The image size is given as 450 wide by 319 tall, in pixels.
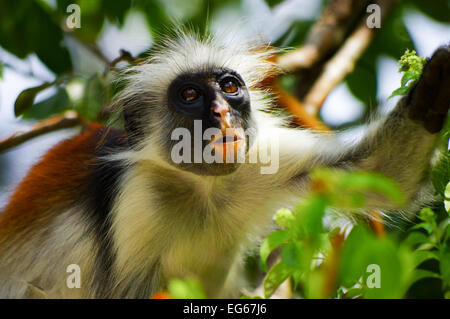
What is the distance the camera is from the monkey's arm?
2623 mm

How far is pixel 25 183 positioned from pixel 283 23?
3.17 m

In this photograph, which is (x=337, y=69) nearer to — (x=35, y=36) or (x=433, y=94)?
(x=433, y=94)

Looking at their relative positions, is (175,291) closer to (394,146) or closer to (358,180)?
(358,180)

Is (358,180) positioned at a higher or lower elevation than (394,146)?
lower

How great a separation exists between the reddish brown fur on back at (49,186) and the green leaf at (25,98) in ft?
1.53

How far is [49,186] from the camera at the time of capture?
4.15m

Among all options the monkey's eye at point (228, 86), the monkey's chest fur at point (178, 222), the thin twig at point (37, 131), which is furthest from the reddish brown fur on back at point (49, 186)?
the monkey's eye at point (228, 86)

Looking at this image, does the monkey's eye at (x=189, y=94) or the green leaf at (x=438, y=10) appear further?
the green leaf at (x=438, y=10)

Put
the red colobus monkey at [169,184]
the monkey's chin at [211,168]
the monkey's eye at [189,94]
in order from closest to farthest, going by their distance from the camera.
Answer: the monkey's chin at [211,168] → the red colobus monkey at [169,184] → the monkey's eye at [189,94]

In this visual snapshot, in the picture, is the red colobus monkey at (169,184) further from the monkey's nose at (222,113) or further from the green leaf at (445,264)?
the green leaf at (445,264)

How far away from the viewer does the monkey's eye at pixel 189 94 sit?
11.9 feet

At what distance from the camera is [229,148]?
3.11m

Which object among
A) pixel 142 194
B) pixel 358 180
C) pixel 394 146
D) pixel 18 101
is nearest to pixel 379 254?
pixel 358 180

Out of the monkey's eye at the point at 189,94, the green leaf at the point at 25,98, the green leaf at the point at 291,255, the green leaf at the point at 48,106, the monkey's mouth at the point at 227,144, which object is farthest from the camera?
the green leaf at the point at 48,106
